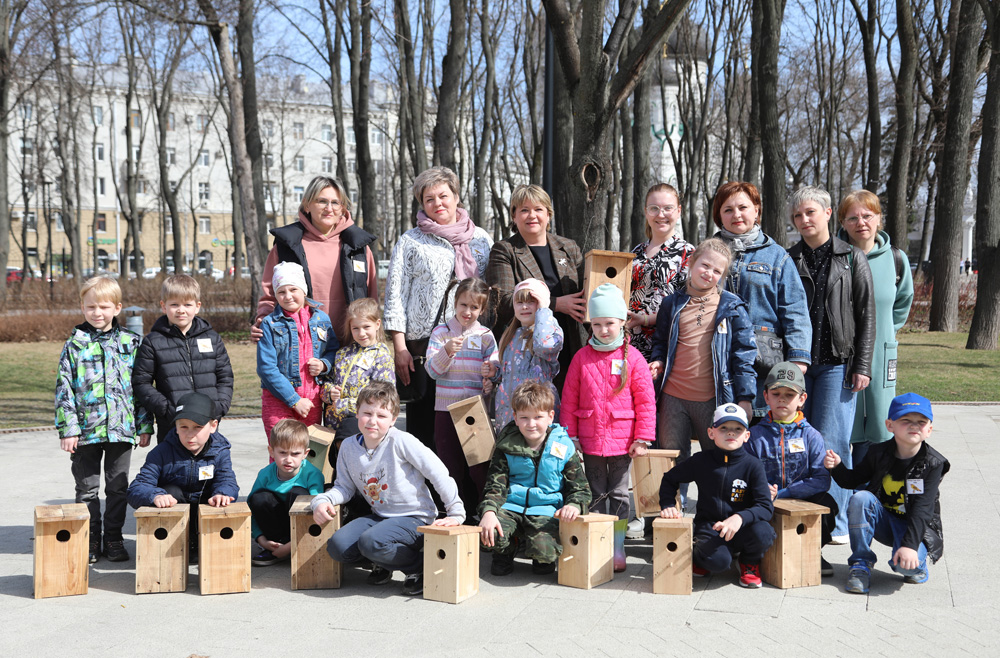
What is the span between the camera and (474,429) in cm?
512

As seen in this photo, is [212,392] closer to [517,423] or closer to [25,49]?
[517,423]

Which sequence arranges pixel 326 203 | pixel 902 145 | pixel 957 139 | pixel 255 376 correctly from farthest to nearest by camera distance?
pixel 902 145 < pixel 957 139 < pixel 255 376 < pixel 326 203

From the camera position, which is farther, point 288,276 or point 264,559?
point 288,276

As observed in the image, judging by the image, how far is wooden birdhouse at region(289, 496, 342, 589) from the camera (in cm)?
467

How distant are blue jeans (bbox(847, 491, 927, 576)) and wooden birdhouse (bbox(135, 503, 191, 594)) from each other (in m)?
3.48

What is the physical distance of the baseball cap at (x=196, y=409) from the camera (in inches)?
189

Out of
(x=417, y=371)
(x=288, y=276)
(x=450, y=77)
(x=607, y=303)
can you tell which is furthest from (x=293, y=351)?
(x=450, y=77)

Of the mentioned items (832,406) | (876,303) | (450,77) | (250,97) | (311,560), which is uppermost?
(250,97)

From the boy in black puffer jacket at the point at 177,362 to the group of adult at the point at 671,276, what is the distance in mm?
458

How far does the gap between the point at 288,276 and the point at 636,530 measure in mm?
2679

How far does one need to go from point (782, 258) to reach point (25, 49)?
23325 millimetres

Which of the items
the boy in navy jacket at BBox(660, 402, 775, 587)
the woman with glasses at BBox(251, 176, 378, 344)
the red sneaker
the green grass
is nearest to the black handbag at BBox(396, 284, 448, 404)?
the woman with glasses at BBox(251, 176, 378, 344)

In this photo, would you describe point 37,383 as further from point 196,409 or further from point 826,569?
point 826,569

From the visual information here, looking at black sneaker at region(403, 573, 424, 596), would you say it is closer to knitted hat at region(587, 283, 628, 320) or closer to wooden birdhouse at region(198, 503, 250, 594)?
wooden birdhouse at region(198, 503, 250, 594)
